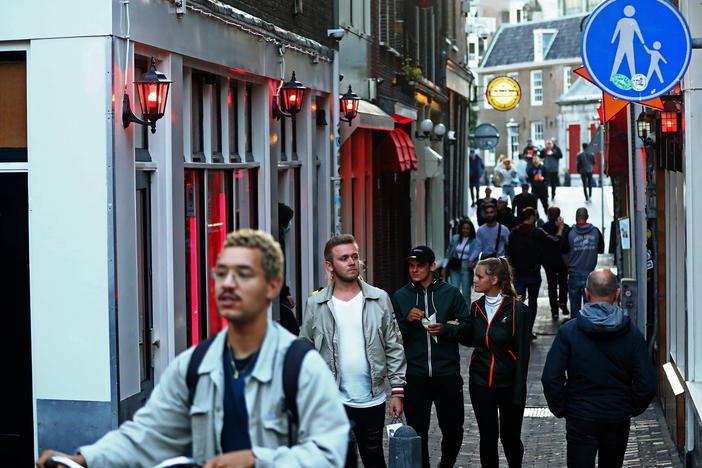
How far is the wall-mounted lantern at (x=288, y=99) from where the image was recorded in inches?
514

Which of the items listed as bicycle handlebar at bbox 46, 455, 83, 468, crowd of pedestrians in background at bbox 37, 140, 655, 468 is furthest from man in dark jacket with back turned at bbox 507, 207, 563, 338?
bicycle handlebar at bbox 46, 455, 83, 468

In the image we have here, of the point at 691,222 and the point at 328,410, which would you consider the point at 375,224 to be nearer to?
the point at 691,222

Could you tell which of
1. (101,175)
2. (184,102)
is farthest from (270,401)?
(184,102)

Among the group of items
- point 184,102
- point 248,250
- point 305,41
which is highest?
point 305,41

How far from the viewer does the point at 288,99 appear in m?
13.1

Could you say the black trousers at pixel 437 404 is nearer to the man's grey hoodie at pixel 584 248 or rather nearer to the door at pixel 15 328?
the door at pixel 15 328

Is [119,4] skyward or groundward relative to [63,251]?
skyward

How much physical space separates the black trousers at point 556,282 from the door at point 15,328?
1141cm

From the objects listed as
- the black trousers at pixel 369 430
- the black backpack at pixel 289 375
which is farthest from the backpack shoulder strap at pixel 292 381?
the black trousers at pixel 369 430

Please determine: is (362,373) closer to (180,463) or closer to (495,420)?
(495,420)

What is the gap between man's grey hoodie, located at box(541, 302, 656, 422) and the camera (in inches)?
273

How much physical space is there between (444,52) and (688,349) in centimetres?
2166

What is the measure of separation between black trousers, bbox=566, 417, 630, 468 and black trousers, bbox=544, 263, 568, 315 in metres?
11.6

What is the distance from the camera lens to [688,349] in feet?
29.8
